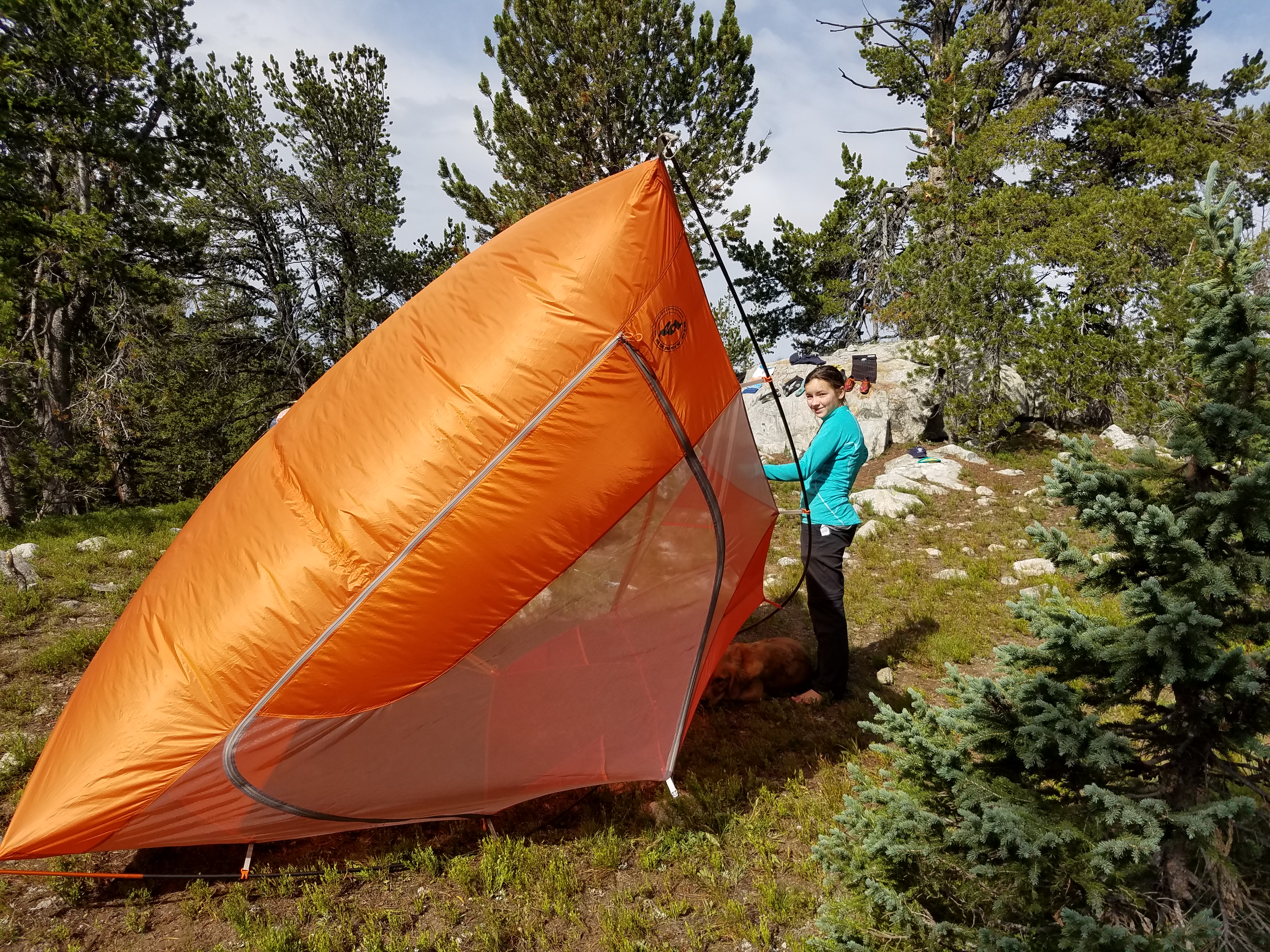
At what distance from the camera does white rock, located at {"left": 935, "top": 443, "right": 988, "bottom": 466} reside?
1184cm

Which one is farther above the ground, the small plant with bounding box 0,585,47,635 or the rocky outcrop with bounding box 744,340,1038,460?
the small plant with bounding box 0,585,47,635

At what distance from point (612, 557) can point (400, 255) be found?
1915cm

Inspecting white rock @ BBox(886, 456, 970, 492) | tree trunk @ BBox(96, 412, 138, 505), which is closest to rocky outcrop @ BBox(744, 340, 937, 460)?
white rock @ BBox(886, 456, 970, 492)

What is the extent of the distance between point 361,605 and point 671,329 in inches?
85.1

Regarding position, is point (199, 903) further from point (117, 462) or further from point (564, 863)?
point (117, 462)

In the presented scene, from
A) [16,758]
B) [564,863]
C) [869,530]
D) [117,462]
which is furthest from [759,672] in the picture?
[117,462]

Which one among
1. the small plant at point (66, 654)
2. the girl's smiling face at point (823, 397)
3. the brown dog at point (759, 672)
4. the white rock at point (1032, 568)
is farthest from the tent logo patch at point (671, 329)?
the white rock at point (1032, 568)

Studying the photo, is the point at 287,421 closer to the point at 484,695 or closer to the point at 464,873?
the point at 484,695

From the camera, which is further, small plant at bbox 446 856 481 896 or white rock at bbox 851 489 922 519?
white rock at bbox 851 489 922 519

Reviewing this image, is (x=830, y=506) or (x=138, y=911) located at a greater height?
(x=830, y=506)

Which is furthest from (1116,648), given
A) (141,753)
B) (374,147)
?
(374,147)

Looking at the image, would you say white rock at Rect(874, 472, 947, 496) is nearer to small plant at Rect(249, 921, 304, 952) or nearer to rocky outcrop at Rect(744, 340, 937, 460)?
rocky outcrop at Rect(744, 340, 937, 460)

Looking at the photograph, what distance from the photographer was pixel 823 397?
4.59 m

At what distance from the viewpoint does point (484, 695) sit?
3.32 metres
